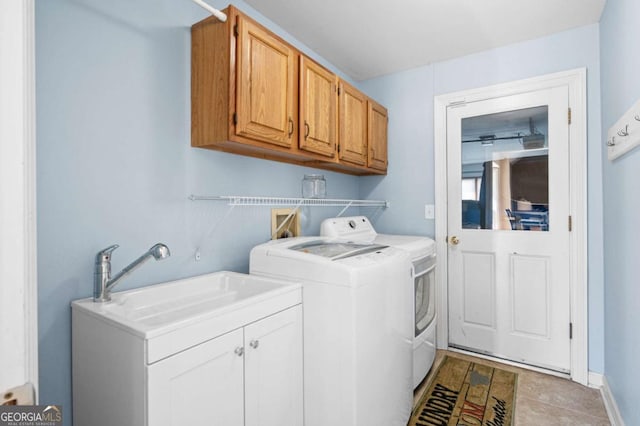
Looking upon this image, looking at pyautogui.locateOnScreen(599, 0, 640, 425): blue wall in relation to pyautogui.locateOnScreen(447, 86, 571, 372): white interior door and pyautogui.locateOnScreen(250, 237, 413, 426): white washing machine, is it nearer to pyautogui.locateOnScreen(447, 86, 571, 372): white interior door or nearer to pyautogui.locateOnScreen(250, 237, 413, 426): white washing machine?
pyautogui.locateOnScreen(447, 86, 571, 372): white interior door

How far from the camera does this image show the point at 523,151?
2379 mm

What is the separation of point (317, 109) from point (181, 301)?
51.6 inches

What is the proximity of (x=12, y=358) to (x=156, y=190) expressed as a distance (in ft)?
3.50

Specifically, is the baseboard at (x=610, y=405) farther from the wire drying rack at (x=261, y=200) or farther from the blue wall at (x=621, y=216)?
the wire drying rack at (x=261, y=200)

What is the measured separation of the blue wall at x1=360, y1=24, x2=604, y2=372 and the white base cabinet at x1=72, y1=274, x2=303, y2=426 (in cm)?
179

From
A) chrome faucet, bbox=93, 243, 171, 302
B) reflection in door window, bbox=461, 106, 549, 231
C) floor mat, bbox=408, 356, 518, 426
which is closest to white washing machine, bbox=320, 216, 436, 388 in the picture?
floor mat, bbox=408, 356, 518, 426

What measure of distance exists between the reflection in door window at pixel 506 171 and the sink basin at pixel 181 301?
5.90 ft

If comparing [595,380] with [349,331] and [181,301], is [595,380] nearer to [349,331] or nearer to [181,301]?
[349,331]

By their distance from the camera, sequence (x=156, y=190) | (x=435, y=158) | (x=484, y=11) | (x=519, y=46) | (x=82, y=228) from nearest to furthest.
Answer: (x=82, y=228) → (x=156, y=190) → (x=484, y=11) → (x=519, y=46) → (x=435, y=158)

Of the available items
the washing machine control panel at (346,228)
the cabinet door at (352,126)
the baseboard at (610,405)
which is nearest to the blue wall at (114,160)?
the washing machine control panel at (346,228)

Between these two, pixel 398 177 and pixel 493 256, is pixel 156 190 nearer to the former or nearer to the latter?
pixel 398 177

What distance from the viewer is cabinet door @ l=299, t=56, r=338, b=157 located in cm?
183

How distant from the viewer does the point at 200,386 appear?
1.04m

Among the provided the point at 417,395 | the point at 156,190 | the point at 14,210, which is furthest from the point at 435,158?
the point at 14,210
